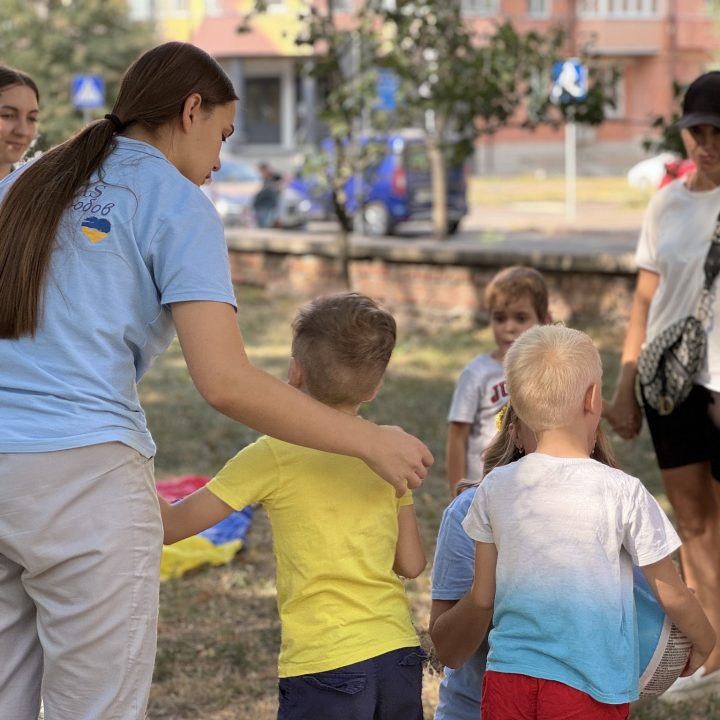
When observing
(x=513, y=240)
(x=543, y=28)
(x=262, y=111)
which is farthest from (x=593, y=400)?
(x=262, y=111)

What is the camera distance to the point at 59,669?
239cm

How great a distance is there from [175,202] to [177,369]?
8432 mm

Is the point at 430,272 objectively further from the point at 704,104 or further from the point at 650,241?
the point at 704,104

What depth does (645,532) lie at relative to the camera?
2.36m

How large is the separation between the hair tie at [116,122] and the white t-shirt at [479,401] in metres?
2.07

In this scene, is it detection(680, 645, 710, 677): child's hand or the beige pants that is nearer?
the beige pants

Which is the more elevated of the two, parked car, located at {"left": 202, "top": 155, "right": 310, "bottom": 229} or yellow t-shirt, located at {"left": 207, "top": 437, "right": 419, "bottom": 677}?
A: parked car, located at {"left": 202, "top": 155, "right": 310, "bottom": 229}

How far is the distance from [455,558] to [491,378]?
1.69 m

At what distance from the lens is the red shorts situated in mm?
2357

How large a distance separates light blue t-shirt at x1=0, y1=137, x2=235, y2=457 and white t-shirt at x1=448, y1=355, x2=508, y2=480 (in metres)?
2.07

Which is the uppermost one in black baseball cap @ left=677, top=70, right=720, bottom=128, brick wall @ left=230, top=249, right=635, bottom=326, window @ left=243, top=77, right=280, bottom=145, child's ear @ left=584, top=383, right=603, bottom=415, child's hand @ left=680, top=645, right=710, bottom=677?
window @ left=243, top=77, right=280, bottom=145

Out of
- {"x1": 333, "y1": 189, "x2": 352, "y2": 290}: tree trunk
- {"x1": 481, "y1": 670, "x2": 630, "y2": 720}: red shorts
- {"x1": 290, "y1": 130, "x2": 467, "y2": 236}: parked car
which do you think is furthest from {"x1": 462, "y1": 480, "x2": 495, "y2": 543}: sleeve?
{"x1": 290, "y1": 130, "x2": 467, "y2": 236}: parked car

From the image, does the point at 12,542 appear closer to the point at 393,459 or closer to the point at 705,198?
the point at 393,459

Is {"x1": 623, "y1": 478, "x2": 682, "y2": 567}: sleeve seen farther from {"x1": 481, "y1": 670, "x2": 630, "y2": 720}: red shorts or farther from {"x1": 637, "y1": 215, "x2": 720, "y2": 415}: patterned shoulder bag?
{"x1": 637, "y1": 215, "x2": 720, "y2": 415}: patterned shoulder bag
